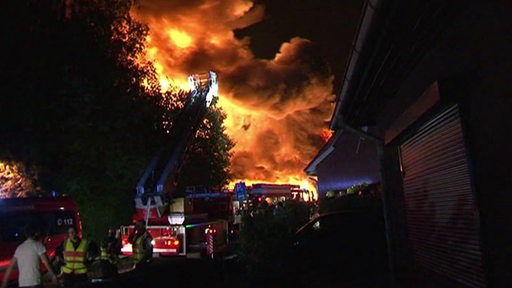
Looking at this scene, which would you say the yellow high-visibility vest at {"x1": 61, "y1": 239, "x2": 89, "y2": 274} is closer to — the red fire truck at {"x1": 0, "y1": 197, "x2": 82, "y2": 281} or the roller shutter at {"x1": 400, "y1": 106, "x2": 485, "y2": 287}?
the red fire truck at {"x1": 0, "y1": 197, "x2": 82, "y2": 281}

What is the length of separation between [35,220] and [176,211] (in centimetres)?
485

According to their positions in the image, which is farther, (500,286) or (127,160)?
(127,160)

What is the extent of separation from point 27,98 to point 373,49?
14.1 metres

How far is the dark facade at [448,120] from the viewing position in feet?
14.5

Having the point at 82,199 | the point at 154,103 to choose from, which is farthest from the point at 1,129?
the point at 154,103

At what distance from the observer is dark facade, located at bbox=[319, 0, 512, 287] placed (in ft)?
14.5

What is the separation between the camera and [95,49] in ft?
59.7

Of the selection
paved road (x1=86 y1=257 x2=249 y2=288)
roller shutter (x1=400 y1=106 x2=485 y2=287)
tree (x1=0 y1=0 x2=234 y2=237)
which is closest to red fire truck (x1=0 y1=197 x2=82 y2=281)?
paved road (x1=86 y1=257 x2=249 y2=288)

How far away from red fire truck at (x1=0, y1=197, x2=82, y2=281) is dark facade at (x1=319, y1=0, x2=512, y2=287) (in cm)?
805

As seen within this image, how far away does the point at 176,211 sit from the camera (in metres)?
16.1

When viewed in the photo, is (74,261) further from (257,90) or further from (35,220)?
(257,90)

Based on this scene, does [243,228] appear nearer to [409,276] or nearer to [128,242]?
[409,276]

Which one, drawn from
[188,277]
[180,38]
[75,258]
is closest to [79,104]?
[188,277]

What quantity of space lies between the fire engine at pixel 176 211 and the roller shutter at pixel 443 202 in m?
8.39
